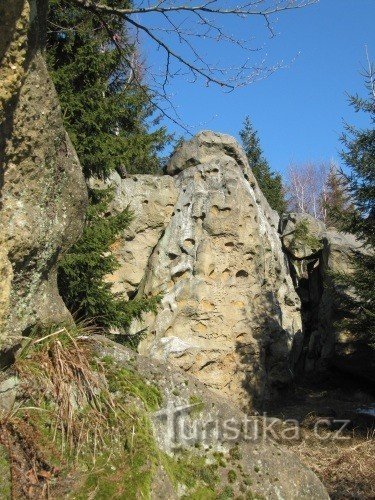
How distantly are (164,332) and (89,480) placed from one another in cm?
693

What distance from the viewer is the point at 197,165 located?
11.1 meters

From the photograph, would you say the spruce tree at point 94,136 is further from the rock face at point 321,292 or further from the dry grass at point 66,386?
the rock face at point 321,292

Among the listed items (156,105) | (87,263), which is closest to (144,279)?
(87,263)

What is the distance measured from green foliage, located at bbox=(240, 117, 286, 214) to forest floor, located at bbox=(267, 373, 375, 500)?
28.6 ft

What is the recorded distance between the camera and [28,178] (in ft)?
9.64

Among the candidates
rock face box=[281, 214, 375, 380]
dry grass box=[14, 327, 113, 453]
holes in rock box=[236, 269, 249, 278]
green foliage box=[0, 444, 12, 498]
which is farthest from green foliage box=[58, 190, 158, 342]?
rock face box=[281, 214, 375, 380]

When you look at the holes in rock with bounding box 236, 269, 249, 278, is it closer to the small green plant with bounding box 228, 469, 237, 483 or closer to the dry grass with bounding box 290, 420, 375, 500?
the dry grass with bounding box 290, 420, 375, 500

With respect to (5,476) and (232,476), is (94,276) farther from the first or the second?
(5,476)

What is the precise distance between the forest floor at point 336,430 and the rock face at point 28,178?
380 centimetres

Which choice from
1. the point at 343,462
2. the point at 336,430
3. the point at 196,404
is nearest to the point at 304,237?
the point at 336,430

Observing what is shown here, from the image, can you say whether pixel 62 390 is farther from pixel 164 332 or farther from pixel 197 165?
pixel 197 165

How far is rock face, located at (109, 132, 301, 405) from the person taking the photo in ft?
31.6

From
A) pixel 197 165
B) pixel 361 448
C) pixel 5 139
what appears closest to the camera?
pixel 5 139

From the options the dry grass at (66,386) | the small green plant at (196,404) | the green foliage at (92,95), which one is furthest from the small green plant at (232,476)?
the green foliage at (92,95)
